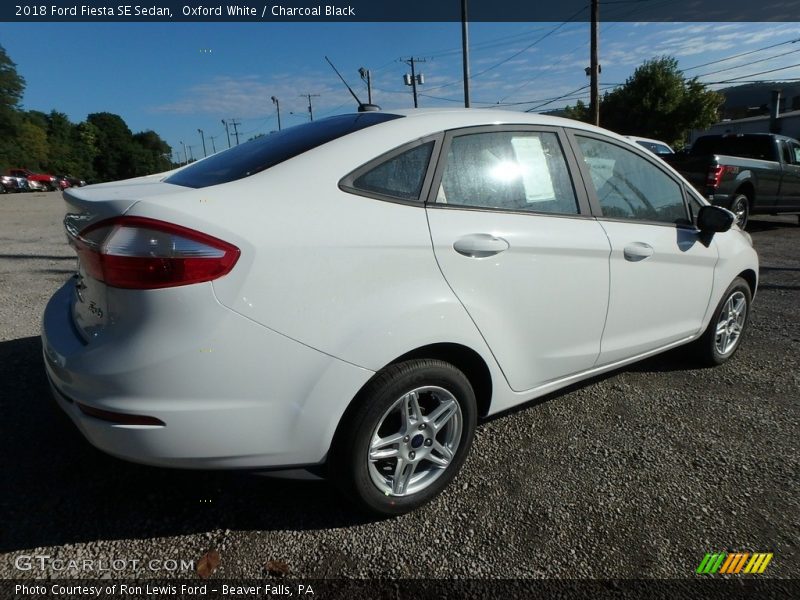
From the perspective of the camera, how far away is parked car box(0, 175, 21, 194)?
3497 centimetres

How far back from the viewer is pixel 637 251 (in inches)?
110

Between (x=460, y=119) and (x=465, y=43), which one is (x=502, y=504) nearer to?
(x=460, y=119)

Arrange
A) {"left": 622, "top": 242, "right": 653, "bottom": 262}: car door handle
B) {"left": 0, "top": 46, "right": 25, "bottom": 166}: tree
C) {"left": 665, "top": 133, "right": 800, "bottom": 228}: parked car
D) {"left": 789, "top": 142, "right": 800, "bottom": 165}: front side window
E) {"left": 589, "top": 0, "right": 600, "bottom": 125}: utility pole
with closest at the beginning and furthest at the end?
{"left": 622, "top": 242, "right": 653, "bottom": 262}: car door handle < {"left": 665, "top": 133, "right": 800, "bottom": 228}: parked car < {"left": 789, "top": 142, "right": 800, "bottom": 165}: front side window < {"left": 589, "top": 0, "right": 600, "bottom": 125}: utility pole < {"left": 0, "top": 46, "right": 25, "bottom": 166}: tree

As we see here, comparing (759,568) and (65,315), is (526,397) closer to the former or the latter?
(759,568)

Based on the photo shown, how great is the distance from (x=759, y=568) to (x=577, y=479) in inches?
28.8

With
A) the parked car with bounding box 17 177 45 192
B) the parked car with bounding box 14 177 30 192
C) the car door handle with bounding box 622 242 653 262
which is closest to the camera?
the car door handle with bounding box 622 242 653 262

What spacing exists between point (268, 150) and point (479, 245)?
101 cm

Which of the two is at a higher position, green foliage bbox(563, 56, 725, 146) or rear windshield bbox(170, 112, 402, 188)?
green foliage bbox(563, 56, 725, 146)

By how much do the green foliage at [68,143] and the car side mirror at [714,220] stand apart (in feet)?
207

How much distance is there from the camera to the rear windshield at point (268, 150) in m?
2.09

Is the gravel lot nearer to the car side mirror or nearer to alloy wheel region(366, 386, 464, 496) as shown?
alloy wheel region(366, 386, 464, 496)

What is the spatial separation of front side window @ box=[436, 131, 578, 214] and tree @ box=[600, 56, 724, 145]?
41.0 m

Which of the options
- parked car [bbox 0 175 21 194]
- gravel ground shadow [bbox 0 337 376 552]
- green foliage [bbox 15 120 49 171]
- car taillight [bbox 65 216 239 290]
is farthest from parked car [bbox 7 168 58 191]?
car taillight [bbox 65 216 239 290]

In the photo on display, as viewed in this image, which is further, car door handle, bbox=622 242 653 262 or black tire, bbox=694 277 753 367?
black tire, bbox=694 277 753 367
